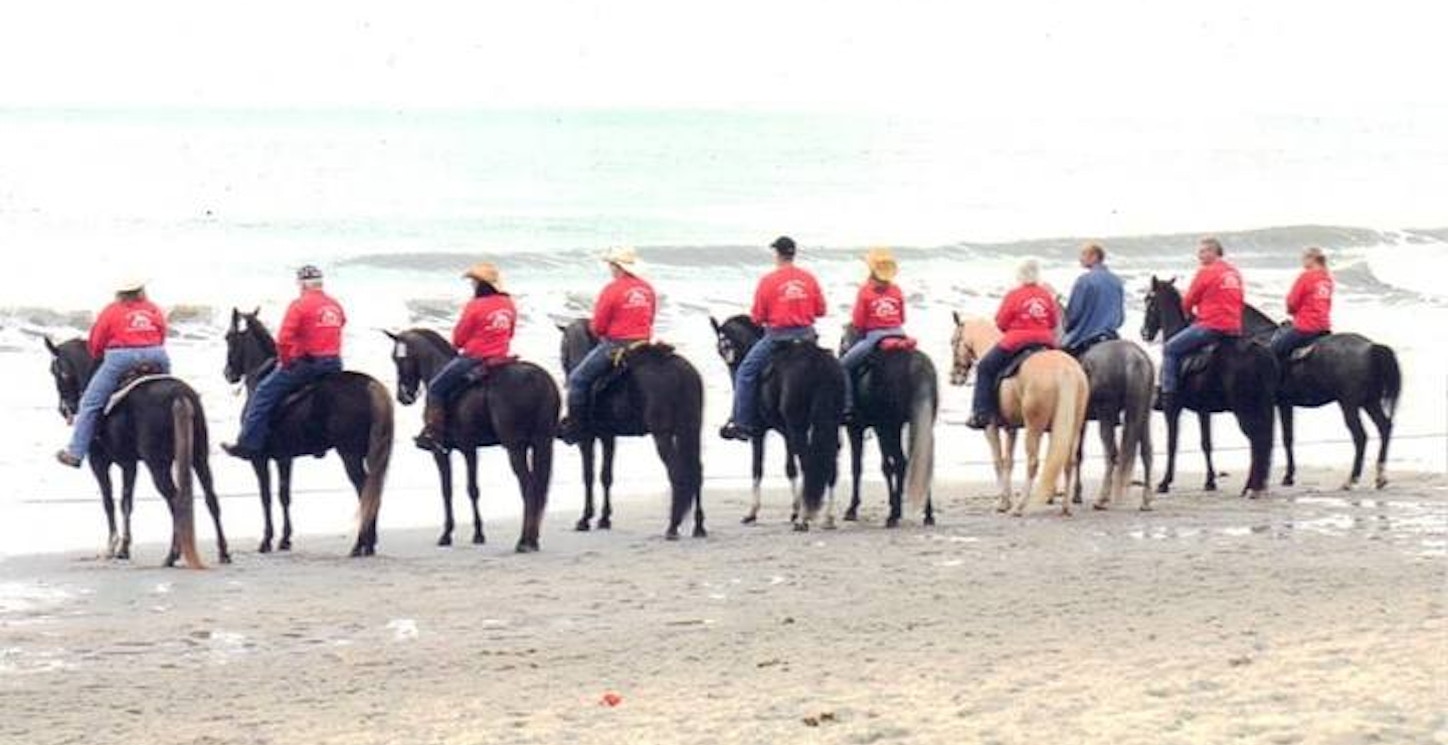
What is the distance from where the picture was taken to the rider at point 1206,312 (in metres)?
19.6

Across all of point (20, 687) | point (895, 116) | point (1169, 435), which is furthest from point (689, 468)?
point (895, 116)

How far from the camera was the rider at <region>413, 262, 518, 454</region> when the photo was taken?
1736 cm

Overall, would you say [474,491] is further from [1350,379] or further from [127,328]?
[1350,379]

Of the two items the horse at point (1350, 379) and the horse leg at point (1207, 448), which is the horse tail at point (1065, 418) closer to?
the horse leg at point (1207, 448)

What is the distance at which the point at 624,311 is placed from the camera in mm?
17969

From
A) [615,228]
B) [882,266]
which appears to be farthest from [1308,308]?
[615,228]

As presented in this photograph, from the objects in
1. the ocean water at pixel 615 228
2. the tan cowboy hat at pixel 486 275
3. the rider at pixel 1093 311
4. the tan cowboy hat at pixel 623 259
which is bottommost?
the ocean water at pixel 615 228

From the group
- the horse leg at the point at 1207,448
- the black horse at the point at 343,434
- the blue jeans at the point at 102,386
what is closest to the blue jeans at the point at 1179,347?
the horse leg at the point at 1207,448

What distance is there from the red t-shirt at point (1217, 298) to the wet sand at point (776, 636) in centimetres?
161

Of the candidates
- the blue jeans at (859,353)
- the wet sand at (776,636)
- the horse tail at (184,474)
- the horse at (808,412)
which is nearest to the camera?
the wet sand at (776,636)

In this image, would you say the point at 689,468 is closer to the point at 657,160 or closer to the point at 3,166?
the point at 3,166

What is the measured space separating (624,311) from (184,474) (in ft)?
10.7

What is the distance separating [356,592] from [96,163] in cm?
7459

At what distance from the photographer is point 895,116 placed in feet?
→ 501
